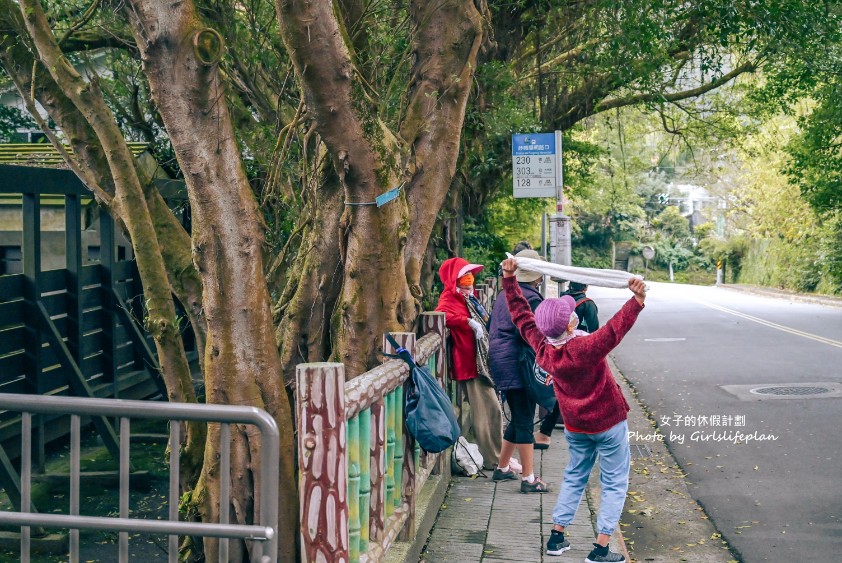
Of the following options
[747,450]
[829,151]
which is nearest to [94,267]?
[747,450]

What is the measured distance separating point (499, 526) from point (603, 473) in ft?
3.16

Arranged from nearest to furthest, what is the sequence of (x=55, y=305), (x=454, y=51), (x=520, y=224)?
(x=454, y=51), (x=55, y=305), (x=520, y=224)

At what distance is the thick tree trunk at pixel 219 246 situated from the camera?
450cm

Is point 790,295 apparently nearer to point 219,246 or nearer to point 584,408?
point 584,408

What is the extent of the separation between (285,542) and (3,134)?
13511 mm

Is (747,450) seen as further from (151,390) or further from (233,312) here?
(151,390)

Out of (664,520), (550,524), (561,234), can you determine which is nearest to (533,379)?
(550,524)

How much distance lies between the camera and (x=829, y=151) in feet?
76.7

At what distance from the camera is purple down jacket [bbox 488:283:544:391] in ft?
25.2

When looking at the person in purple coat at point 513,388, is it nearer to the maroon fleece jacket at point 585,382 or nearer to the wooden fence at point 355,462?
the wooden fence at point 355,462

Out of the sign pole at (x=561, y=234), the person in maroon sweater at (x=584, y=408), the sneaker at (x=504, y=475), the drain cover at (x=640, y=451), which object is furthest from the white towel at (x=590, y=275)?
the sign pole at (x=561, y=234)

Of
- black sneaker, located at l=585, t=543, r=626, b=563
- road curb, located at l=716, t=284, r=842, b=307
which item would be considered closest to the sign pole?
black sneaker, located at l=585, t=543, r=626, b=563

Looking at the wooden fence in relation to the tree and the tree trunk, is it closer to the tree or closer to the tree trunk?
the tree trunk

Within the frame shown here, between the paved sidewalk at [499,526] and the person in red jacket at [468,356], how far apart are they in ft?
1.23
